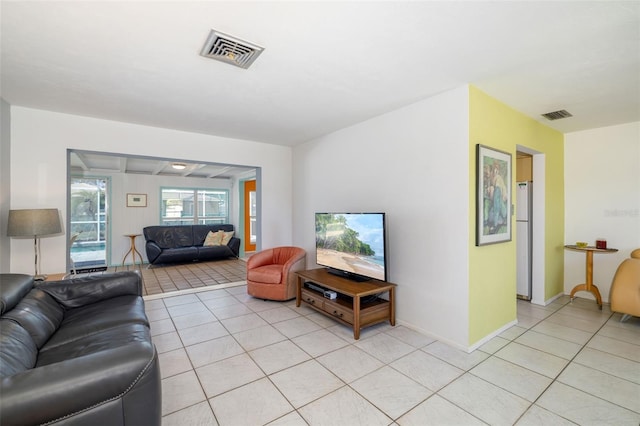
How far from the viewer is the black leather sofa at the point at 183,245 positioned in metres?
6.54

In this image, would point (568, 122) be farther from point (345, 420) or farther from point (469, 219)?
point (345, 420)

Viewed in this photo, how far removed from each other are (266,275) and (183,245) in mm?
4188

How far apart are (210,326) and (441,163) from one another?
120 inches

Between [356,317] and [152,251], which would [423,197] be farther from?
[152,251]

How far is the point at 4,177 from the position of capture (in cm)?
300

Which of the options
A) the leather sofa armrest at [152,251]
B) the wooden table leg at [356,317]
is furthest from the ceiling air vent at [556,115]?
the leather sofa armrest at [152,251]

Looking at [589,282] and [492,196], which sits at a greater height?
[492,196]

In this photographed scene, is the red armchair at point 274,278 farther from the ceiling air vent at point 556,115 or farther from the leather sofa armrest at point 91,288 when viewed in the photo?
the ceiling air vent at point 556,115

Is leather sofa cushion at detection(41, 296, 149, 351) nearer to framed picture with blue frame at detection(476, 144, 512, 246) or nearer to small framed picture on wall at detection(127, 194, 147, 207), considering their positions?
framed picture with blue frame at detection(476, 144, 512, 246)

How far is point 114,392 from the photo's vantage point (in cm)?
121

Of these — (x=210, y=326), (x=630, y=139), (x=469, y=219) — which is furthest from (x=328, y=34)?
(x=630, y=139)

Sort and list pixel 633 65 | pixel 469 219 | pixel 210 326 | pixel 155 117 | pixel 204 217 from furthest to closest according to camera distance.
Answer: pixel 204 217, pixel 155 117, pixel 210 326, pixel 469 219, pixel 633 65

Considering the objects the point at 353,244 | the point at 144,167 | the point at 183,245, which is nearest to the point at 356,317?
the point at 353,244

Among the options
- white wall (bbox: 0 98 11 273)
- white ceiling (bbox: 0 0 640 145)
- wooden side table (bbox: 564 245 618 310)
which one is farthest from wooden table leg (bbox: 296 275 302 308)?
wooden side table (bbox: 564 245 618 310)
